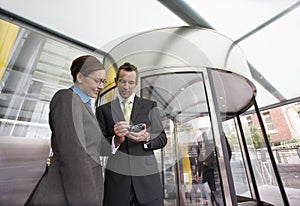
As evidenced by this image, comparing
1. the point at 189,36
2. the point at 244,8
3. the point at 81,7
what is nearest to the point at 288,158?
the point at 244,8

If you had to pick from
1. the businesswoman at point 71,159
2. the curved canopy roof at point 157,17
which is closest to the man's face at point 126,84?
the businesswoman at point 71,159

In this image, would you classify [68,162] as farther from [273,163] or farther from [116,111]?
[273,163]

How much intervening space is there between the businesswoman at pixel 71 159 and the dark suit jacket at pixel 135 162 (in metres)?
0.03

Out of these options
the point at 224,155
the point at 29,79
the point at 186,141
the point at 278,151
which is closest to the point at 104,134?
the point at 186,141

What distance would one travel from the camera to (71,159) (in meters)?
0.32

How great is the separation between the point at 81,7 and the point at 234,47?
2.75ft

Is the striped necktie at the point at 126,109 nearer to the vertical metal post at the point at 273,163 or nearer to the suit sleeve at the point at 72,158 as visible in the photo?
the suit sleeve at the point at 72,158

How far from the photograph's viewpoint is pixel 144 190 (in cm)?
38

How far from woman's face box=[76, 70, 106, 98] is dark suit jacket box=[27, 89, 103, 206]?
0.26 ft

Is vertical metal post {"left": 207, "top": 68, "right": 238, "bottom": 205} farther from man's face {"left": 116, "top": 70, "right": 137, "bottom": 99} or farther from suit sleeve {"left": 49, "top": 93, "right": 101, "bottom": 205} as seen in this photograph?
suit sleeve {"left": 49, "top": 93, "right": 101, "bottom": 205}

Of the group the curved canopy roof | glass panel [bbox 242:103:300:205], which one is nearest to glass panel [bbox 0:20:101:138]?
the curved canopy roof

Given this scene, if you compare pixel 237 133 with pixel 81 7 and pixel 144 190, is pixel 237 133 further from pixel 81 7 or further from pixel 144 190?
pixel 81 7

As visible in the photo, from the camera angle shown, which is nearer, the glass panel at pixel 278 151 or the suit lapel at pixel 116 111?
the suit lapel at pixel 116 111

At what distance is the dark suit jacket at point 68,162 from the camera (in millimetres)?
310
